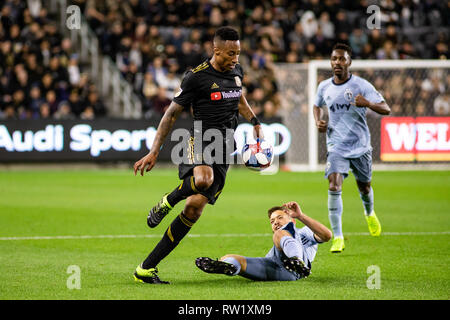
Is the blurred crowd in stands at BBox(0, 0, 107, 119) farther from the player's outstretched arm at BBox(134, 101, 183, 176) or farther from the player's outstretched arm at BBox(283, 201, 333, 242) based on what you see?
the player's outstretched arm at BBox(283, 201, 333, 242)

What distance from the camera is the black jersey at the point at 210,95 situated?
6.75 meters

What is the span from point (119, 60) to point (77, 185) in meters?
7.07

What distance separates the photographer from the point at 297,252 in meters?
6.45

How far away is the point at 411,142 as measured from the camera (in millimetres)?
20547

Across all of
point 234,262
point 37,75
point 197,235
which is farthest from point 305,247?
point 37,75

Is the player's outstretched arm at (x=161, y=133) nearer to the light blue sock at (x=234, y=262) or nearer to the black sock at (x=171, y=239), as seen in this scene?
the black sock at (x=171, y=239)

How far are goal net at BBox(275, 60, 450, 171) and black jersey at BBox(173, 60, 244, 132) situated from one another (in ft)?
43.7

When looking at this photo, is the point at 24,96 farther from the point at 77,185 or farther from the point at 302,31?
the point at 302,31

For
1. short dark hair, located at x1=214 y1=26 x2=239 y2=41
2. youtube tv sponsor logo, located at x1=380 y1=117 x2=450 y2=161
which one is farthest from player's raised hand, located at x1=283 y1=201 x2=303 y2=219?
youtube tv sponsor logo, located at x1=380 y1=117 x2=450 y2=161

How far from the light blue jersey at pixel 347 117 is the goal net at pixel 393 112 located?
1058 cm

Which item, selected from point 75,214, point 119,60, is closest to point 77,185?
point 75,214

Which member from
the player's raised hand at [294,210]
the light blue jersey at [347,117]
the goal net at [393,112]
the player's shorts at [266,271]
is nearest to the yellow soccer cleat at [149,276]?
the player's shorts at [266,271]

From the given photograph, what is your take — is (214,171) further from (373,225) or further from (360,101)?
(373,225)

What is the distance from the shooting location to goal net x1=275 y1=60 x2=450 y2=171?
20.5 m
